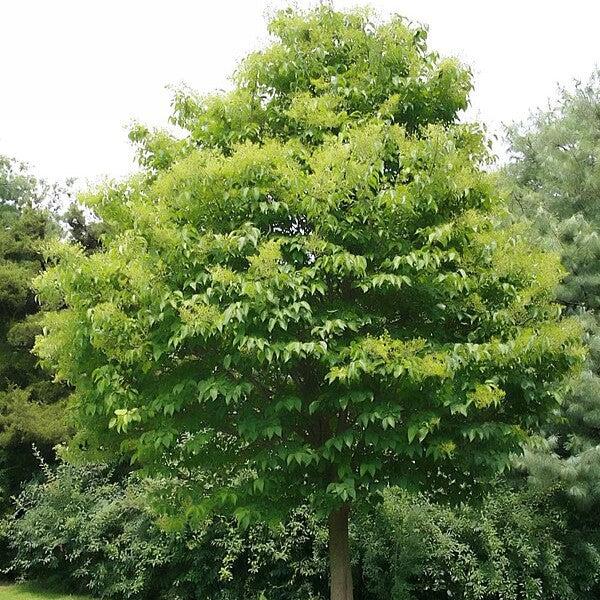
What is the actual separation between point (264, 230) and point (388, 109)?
1.63 metres

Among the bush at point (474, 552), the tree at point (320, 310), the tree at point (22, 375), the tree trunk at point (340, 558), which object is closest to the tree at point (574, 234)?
the bush at point (474, 552)

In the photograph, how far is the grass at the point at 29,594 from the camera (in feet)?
35.9

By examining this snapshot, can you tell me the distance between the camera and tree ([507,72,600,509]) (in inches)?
356

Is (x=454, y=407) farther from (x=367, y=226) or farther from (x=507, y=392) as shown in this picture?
(x=367, y=226)


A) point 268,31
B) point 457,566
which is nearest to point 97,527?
point 457,566

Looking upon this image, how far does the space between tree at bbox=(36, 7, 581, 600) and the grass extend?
587 cm

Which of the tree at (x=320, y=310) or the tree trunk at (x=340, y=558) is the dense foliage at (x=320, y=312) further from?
the tree trunk at (x=340, y=558)

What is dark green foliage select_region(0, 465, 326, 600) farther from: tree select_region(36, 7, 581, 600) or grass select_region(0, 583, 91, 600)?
tree select_region(36, 7, 581, 600)

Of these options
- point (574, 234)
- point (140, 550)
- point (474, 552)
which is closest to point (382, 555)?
point (474, 552)

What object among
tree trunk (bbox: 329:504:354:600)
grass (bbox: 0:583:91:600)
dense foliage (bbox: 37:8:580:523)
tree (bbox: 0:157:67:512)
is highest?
tree (bbox: 0:157:67:512)

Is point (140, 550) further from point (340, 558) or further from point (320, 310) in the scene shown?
point (320, 310)

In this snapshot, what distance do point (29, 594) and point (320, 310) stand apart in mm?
8841

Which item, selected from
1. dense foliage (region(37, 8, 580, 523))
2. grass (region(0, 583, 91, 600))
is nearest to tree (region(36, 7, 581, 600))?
dense foliage (region(37, 8, 580, 523))

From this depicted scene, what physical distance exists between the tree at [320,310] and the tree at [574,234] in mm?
2978
